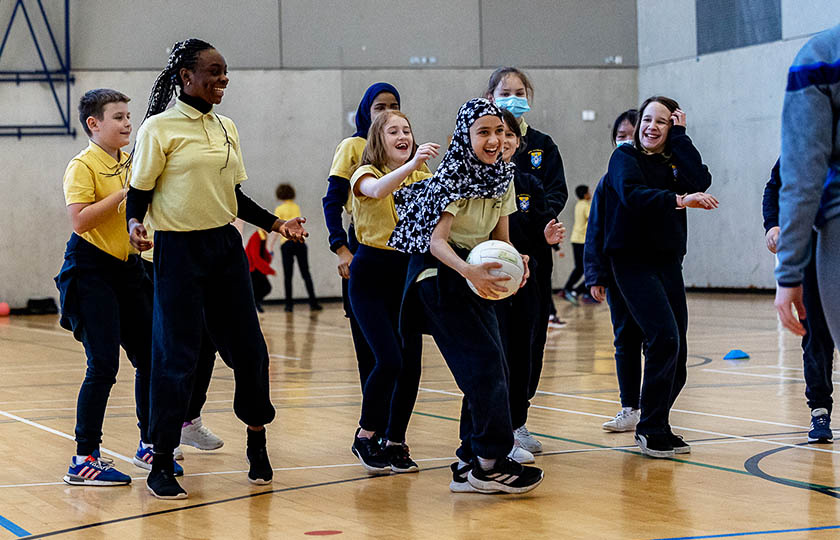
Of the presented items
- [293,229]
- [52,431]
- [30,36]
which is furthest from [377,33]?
[293,229]

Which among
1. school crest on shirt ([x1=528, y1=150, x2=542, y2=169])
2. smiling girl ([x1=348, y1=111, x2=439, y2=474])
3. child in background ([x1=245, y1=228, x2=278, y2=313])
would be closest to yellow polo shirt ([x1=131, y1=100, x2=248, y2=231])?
smiling girl ([x1=348, y1=111, x2=439, y2=474])

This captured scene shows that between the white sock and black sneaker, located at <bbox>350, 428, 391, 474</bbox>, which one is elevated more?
the white sock

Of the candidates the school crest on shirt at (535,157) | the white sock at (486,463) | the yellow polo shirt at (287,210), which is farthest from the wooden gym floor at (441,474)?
the yellow polo shirt at (287,210)

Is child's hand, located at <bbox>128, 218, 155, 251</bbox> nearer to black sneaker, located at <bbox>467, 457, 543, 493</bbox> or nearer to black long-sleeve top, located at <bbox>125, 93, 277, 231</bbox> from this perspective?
black long-sleeve top, located at <bbox>125, 93, 277, 231</bbox>

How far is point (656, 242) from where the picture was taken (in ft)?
18.0

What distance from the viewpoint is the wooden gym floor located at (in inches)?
161

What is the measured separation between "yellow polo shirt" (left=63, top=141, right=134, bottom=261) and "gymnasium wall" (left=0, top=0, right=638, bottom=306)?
11835mm

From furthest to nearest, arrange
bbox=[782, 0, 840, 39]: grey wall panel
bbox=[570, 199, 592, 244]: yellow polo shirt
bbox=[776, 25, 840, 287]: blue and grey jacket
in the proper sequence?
1. bbox=[570, 199, 592, 244]: yellow polo shirt
2. bbox=[782, 0, 840, 39]: grey wall panel
3. bbox=[776, 25, 840, 287]: blue and grey jacket

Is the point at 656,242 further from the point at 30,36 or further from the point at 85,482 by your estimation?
the point at 30,36

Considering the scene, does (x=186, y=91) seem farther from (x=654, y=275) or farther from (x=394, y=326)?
(x=654, y=275)

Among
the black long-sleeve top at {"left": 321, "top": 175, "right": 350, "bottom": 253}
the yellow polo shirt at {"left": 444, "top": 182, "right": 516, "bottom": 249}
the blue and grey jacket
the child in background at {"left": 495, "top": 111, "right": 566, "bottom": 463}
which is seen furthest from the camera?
the black long-sleeve top at {"left": 321, "top": 175, "right": 350, "bottom": 253}

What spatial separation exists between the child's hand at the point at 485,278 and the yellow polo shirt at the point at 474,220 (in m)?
0.25

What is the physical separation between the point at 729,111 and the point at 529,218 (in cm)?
1356

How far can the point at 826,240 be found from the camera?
2.94 metres
